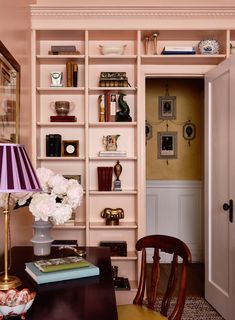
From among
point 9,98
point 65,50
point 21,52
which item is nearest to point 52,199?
point 9,98

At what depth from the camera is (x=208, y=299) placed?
327 cm

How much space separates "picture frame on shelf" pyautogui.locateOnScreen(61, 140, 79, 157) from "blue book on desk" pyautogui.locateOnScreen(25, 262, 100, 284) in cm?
188

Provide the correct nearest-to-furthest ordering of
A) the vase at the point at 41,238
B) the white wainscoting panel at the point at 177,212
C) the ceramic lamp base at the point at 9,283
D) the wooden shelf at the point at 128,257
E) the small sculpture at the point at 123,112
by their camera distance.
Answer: the ceramic lamp base at the point at 9,283 → the vase at the point at 41,238 → the wooden shelf at the point at 128,257 → the small sculpture at the point at 123,112 → the white wainscoting panel at the point at 177,212

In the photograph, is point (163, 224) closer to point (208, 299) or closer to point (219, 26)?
point (208, 299)

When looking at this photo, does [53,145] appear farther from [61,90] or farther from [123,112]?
[123,112]

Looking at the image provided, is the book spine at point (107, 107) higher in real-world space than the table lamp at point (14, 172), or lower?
higher

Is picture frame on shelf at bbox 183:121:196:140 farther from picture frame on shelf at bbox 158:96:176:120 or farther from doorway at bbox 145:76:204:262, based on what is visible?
picture frame on shelf at bbox 158:96:176:120

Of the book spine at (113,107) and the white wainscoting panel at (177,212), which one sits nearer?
the book spine at (113,107)

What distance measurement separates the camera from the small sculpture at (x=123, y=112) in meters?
3.40

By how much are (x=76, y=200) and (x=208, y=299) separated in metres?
2.11

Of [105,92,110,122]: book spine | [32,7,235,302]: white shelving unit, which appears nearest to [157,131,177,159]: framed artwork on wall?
[32,7,235,302]: white shelving unit

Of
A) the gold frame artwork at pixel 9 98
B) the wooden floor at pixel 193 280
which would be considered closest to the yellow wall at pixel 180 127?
the wooden floor at pixel 193 280

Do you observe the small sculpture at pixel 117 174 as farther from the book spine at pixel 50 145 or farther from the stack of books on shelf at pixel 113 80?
the stack of books on shelf at pixel 113 80

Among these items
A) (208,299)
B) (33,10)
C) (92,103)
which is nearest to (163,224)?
(208,299)
